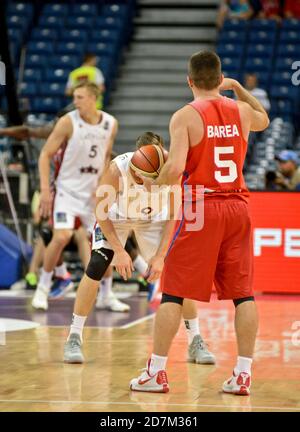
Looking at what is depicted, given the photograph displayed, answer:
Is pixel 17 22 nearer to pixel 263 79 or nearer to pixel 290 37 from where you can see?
pixel 263 79

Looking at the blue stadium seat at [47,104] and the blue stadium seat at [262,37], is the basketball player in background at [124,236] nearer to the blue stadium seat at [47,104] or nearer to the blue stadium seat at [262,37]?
the blue stadium seat at [47,104]

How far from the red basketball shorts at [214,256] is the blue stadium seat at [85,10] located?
44.3 feet

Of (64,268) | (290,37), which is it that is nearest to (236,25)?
(290,37)

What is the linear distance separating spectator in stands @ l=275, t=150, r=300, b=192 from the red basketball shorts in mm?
6343

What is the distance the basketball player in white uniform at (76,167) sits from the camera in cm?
A: 915

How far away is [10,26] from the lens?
18.1 metres

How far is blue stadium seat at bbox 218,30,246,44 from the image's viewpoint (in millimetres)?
17062

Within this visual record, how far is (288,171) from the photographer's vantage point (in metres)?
11.8

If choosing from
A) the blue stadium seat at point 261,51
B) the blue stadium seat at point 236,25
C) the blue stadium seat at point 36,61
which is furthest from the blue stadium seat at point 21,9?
the blue stadium seat at point 261,51

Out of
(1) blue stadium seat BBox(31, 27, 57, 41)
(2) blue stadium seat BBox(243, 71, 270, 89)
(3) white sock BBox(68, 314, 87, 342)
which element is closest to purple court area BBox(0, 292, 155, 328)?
(3) white sock BBox(68, 314, 87, 342)

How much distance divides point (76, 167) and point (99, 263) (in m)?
3.06

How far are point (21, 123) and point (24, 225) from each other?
53.6 inches

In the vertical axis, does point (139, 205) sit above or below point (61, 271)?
above
